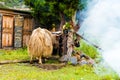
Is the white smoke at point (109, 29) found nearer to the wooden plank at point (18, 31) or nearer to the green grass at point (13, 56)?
the green grass at point (13, 56)

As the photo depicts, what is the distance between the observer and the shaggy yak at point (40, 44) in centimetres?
1395

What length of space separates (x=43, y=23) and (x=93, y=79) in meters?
13.1

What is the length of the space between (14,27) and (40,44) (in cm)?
793

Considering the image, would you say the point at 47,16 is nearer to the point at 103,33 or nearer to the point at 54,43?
the point at 54,43

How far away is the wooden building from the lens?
20625 mm

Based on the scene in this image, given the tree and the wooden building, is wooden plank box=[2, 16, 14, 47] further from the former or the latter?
the tree

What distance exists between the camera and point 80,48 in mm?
17328

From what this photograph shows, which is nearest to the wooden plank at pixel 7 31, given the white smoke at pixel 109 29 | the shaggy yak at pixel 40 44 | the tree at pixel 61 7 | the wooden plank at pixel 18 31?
the wooden plank at pixel 18 31

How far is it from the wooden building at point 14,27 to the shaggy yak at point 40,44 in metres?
6.73

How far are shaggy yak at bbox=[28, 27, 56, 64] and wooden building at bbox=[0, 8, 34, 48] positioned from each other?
673 cm

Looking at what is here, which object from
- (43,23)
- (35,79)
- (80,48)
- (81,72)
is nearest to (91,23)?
(35,79)

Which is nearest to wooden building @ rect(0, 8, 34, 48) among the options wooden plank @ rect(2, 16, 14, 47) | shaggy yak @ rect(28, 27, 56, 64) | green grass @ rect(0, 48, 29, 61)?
wooden plank @ rect(2, 16, 14, 47)

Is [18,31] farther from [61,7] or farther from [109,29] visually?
[109,29]

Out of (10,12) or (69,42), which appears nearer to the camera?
(69,42)
